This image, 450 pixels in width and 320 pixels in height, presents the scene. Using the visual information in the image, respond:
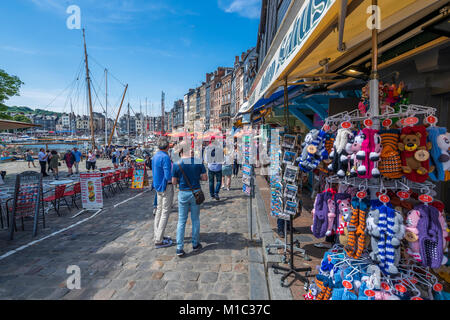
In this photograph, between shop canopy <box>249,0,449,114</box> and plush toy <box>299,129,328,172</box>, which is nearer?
shop canopy <box>249,0,449,114</box>

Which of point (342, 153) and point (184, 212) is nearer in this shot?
point (342, 153)

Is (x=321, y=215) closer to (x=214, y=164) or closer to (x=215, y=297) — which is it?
(x=215, y=297)

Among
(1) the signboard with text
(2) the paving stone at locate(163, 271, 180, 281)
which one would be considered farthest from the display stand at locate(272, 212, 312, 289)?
(1) the signboard with text

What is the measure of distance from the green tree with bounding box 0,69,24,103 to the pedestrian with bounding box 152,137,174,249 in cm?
1982

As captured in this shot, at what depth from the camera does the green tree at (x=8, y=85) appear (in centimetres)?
1703

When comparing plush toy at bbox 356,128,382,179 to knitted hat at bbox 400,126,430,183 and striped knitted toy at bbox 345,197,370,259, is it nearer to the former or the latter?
knitted hat at bbox 400,126,430,183

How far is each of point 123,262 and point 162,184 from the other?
1.57 m

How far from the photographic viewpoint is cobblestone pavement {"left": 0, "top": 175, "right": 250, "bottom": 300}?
133 inches

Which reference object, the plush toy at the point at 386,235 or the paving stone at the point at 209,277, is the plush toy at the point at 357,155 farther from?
the paving stone at the point at 209,277

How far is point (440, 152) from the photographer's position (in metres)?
1.90

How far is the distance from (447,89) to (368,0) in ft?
7.78

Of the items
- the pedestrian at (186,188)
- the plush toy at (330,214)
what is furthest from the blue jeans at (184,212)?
the plush toy at (330,214)

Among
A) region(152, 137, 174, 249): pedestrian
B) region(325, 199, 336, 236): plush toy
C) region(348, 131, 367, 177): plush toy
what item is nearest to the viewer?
region(348, 131, 367, 177): plush toy

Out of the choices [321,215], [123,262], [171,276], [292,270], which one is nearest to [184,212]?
[171,276]
